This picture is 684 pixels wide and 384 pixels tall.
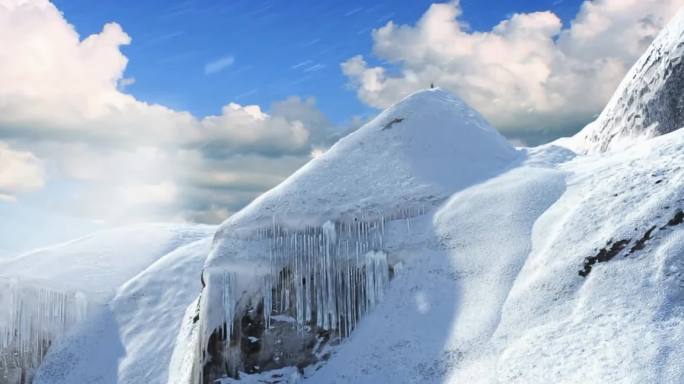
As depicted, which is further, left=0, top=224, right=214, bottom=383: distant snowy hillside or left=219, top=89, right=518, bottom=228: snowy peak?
left=0, top=224, right=214, bottom=383: distant snowy hillside

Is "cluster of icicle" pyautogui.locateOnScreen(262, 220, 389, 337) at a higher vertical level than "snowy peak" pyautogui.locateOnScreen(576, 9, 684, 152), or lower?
lower

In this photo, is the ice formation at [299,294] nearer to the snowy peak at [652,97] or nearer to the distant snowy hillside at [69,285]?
the snowy peak at [652,97]

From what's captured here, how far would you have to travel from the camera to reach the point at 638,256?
762 inches

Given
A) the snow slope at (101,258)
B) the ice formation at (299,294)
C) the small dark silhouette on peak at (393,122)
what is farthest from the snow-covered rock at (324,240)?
the snow slope at (101,258)

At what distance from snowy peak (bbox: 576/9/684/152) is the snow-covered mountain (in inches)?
3.5

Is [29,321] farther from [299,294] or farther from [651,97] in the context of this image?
[651,97]

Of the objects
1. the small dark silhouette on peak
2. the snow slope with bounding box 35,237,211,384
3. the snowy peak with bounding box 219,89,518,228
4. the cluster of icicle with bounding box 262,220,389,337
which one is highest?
the small dark silhouette on peak

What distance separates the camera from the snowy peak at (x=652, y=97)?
2684 cm

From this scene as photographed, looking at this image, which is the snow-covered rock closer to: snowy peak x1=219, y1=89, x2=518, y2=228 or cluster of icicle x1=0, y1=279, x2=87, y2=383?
snowy peak x1=219, y1=89, x2=518, y2=228

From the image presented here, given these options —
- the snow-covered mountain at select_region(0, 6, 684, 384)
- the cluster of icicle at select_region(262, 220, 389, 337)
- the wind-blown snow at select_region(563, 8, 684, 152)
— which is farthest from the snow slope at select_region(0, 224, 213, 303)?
the wind-blown snow at select_region(563, 8, 684, 152)

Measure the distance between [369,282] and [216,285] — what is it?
622cm

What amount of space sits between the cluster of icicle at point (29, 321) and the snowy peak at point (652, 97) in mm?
31612

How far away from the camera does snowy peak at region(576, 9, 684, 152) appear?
26844mm

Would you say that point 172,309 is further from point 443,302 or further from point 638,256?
point 638,256
